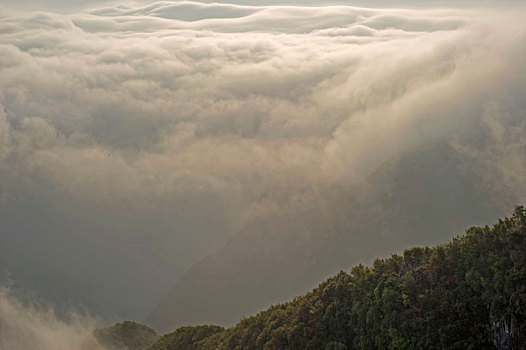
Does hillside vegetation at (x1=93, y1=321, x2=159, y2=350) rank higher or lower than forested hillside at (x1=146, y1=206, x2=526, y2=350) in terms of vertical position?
lower

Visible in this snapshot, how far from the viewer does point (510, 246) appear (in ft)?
103

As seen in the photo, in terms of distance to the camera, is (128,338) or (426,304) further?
(128,338)

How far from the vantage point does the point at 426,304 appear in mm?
31766

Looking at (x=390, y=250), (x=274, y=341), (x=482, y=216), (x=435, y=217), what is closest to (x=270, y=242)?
(x=390, y=250)

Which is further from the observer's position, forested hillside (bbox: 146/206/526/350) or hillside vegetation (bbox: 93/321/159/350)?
hillside vegetation (bbox: 93/321/159/350)

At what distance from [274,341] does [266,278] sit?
11781 centimetres

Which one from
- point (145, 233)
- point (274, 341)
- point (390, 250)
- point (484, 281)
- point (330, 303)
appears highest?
point (484, 281)

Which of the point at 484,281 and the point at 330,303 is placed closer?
the point at 484,281

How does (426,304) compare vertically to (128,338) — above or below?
above

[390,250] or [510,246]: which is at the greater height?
[510,246]

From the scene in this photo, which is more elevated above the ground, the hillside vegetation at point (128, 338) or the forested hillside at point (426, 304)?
the forested hillside at point (426, 304)

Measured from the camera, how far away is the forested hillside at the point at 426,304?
94.9ft

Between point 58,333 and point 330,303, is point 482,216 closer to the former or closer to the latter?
point 58,333

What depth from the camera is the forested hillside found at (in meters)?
28.9
